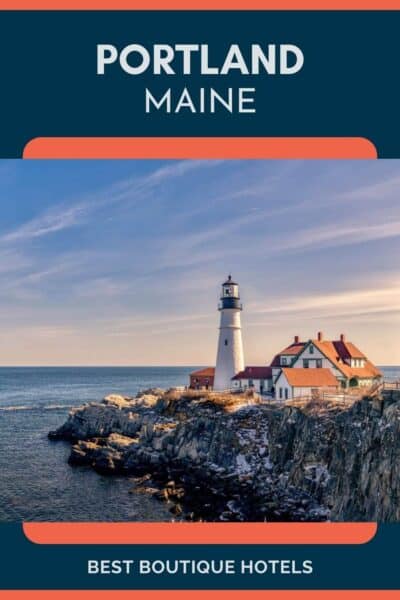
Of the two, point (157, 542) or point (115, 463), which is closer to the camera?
point (157, 542)

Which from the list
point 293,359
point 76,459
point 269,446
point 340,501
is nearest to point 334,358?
point 293,359

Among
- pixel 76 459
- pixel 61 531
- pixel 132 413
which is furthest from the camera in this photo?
pixel 132 413

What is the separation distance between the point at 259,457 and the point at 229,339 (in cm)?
1413

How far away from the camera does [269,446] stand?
2525 centimetres

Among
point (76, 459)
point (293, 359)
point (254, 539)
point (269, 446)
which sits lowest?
point (76, 459)

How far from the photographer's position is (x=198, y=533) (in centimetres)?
898

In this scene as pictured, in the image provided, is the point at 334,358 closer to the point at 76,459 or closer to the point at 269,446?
the point at 269,446

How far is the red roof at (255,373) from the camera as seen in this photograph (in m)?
36.3

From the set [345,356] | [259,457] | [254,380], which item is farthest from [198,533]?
[254,380]

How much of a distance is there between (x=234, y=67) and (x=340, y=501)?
16128mm

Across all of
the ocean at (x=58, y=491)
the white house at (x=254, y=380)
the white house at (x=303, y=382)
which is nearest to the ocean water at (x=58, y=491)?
the ocean at (x=58, y=491)

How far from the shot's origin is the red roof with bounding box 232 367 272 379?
36.3 metres

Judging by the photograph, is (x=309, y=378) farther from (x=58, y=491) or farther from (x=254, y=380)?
(x=58, y=491)

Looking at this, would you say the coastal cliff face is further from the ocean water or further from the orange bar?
the orange bar
